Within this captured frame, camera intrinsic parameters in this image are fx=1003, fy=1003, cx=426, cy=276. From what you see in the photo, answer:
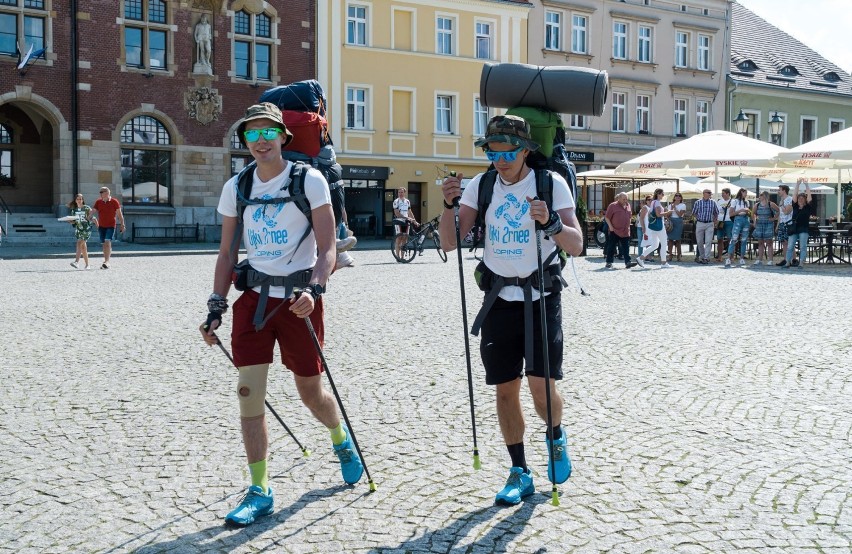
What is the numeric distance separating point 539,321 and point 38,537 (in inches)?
92.7

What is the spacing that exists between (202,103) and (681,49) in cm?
2357

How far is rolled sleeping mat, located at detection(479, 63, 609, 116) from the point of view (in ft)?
16.4

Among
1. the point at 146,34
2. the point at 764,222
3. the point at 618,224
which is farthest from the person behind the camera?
the point at 146,34

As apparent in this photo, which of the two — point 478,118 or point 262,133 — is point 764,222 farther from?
point 262,133

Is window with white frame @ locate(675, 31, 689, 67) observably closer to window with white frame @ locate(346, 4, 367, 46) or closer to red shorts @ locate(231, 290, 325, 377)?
window with white frame @ locate(346, 4, 367, 46)

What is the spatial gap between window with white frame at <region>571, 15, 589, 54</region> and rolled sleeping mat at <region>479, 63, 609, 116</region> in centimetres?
4023

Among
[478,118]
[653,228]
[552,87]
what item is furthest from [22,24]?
[552,87]

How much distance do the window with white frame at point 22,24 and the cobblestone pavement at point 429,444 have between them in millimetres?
24506

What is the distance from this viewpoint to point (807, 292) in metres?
15.9

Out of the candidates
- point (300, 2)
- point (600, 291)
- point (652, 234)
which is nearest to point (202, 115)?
point (300, 2)

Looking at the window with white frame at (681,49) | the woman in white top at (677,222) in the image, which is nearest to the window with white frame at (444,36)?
the window with white frame at (681,49)

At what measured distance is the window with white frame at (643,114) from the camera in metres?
45.8

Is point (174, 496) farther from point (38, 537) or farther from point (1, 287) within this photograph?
point (1, 287)

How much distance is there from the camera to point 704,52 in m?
48.3
